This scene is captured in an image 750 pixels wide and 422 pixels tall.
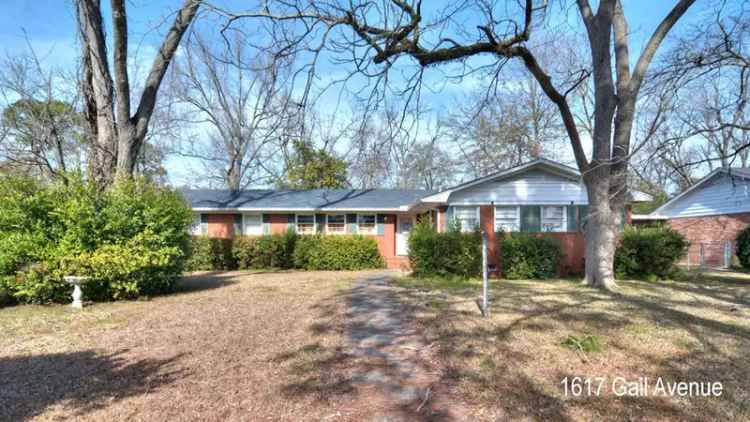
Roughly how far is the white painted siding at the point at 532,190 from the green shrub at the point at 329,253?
15.5 feet

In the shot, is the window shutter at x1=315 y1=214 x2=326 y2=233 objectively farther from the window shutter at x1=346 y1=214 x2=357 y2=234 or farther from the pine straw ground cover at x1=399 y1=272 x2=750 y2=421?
the pine straw ground cover at x1=399 y1=272 x2=750 y2=421

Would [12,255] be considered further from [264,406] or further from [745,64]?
[745,64]

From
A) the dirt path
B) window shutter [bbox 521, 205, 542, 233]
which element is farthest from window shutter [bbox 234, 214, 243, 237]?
window shutter [bbox 521, 205, 542, 233]

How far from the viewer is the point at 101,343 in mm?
5199

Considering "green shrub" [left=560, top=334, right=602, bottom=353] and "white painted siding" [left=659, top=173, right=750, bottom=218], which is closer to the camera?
"green shrub" [left=560, top=334, right=602, bottom=353]

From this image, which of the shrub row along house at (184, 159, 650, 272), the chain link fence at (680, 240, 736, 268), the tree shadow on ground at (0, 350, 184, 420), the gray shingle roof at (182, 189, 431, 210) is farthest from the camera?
the gray shingle roof at (182, 189, 431, 210)

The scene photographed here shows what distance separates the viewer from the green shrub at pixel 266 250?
16094 millimetres

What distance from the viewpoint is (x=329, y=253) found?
52.3 feet

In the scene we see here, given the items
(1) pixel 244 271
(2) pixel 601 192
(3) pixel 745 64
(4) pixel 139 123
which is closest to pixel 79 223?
(4) pixel 139 123

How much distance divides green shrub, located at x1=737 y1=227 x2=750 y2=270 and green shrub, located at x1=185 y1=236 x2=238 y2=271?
1965cm

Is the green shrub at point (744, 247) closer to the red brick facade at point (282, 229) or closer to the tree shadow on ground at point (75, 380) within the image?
the red brick facade at point (282, 229)

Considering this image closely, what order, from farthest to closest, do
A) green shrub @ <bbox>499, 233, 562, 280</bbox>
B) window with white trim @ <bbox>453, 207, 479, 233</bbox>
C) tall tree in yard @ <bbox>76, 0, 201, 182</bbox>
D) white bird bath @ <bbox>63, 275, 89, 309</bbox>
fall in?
window with white trim @ <bbox>453, 207, 479, 233</bbox> < green shrub @ <bbox>499, 233, 562, 280</bbox> < tall tree in yard @ <bbox>76, 0, 201, 182</bbox> < white bird bath @ <bbox>63, 275, 89, 309</bbox>

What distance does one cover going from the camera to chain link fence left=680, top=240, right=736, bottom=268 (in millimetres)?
16359

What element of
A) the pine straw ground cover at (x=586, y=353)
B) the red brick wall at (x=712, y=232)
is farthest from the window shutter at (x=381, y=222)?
the red brick wall at (x=712, y=232)
